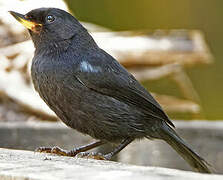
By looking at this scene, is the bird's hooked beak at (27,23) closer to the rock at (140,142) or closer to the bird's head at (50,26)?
the bird's head at (50,26)

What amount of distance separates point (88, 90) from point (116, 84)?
0.24 meters

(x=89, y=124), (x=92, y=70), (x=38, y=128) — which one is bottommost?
(x=38, y=128)

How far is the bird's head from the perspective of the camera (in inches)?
156

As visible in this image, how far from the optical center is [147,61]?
6559mm

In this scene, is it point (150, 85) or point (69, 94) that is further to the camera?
point (150, 85)

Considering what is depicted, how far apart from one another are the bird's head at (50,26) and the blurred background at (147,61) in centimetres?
70

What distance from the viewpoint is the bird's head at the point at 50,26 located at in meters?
3.96

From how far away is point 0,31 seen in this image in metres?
5.97

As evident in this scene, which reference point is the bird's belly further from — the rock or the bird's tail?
the rock

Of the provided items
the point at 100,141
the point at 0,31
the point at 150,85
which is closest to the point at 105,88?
the point at 100,141

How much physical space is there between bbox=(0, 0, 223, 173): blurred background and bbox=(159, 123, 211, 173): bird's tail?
697 millimetres

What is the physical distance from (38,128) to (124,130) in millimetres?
985

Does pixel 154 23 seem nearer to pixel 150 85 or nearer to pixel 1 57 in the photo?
pixel 150 85

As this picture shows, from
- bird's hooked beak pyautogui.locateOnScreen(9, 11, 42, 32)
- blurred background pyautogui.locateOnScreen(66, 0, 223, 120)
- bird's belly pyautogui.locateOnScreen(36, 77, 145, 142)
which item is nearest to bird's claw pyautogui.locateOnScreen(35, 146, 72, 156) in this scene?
bird's belly pyautogui.locateOnScreen(36, 77, 145, 142)
